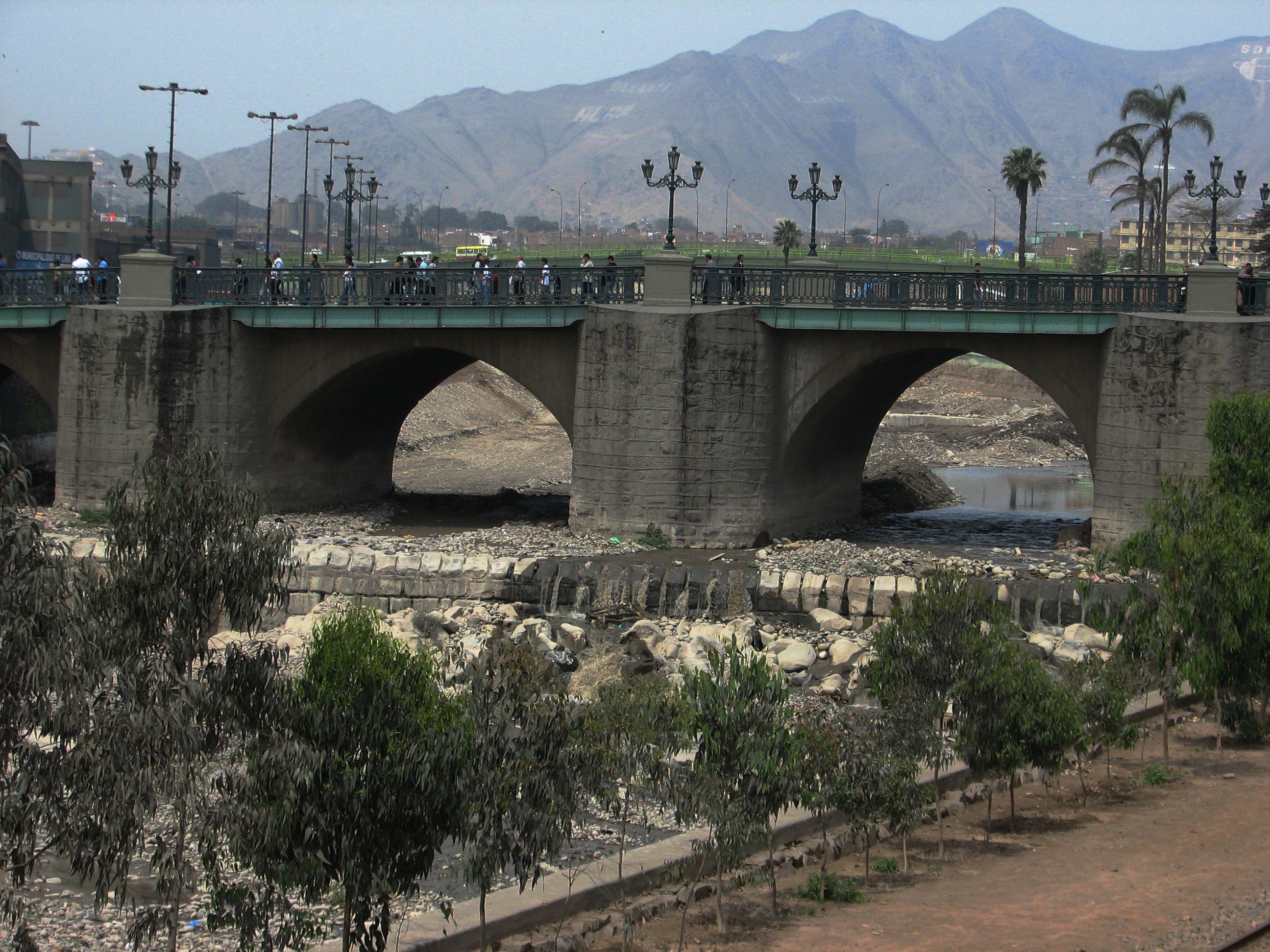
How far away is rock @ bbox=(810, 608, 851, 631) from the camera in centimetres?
2545

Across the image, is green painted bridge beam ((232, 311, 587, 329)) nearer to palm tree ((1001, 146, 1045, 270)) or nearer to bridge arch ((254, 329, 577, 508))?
bridge arch ((254, 329, 577, 508))

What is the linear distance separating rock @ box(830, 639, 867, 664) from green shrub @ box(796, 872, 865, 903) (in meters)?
8.82

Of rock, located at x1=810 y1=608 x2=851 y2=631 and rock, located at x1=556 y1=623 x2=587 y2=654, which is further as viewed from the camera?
rock, located at x1=810 y1=608 x2=851 y2=631

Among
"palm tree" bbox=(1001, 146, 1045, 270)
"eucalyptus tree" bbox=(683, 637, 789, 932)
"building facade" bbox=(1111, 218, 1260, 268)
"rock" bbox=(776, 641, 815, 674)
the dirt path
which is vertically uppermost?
"building facade" bbox=(1111, 218, 1260, 268)

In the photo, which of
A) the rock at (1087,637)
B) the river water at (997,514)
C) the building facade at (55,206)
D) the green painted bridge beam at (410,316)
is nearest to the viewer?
the rock at (1087,637)

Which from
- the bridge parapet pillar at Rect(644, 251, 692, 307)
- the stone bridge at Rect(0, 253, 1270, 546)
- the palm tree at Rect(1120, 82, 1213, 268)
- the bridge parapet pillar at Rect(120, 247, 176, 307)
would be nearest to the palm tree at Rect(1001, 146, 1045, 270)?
the palm tree at Rect(1120, 82, 1213, 268)

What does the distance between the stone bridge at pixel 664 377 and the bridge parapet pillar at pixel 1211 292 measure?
3 cm

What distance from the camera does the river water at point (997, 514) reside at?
1262 inches

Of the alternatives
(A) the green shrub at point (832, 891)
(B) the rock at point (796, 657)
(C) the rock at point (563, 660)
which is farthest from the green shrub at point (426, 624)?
(A) the green shrub at point (832, 891)

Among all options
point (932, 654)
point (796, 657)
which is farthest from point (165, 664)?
point (796, 657)

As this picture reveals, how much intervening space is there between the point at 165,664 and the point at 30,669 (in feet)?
4.00

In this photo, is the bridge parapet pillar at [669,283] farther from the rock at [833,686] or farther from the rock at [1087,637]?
the rock at [1087,637]

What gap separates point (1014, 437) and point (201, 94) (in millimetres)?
33585

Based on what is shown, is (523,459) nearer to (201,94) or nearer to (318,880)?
(201,94)
